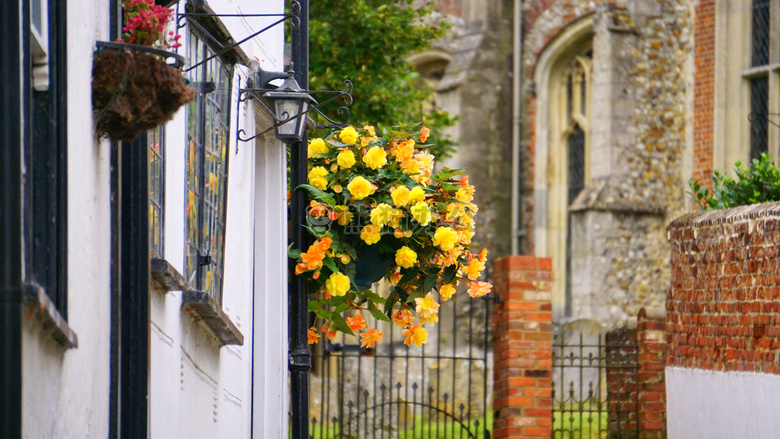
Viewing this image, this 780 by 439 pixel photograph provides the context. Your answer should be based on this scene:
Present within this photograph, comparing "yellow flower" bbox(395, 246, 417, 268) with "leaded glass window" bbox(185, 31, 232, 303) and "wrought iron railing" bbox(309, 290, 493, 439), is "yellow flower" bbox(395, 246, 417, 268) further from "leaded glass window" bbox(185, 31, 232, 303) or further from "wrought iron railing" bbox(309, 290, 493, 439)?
"wrought iron railing" bbox(309, 290, 493, 439)

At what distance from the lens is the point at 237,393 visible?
6613mm

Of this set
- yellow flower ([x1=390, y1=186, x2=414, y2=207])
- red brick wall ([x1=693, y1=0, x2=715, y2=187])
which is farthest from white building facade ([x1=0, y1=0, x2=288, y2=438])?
red brick wall ([x1=693, y1=0, x2=715, y2=187])

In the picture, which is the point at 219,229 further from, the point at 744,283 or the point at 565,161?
the point at 565,161

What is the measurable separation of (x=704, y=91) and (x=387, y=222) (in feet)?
40.4

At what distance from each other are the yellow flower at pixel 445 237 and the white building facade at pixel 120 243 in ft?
3.36

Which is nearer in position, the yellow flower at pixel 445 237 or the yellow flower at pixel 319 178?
the yellow flower at pixel 445 237

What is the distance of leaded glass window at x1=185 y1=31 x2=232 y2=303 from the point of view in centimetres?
559

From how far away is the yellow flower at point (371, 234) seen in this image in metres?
7.00

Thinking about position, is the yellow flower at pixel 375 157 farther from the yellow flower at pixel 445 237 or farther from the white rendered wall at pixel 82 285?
the white rendered wall at pixel 82 285

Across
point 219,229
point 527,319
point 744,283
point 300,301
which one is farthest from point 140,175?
point 527,319

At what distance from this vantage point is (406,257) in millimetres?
7094

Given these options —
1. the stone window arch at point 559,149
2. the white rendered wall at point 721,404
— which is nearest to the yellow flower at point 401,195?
the white rendered wall at point 721,404

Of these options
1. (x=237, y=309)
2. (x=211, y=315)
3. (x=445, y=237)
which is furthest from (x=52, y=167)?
(x=445, y=237)

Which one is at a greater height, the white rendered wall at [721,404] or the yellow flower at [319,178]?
the yellow flower at [319,178]
